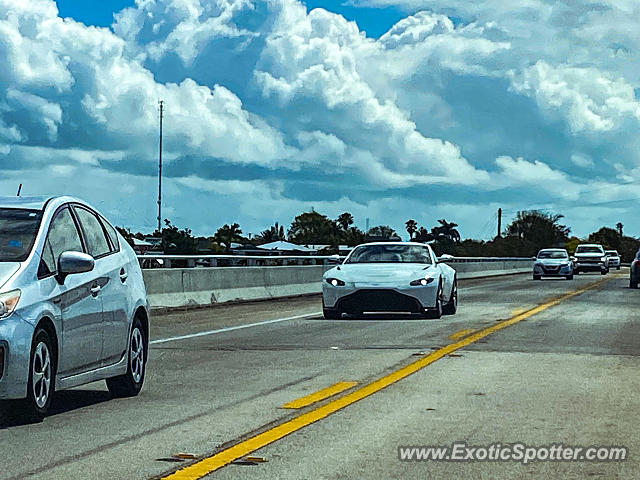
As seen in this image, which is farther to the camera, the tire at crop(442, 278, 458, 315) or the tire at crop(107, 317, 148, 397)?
the tire at crop(442, 278, 458, 315)

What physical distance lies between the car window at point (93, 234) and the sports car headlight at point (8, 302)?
1421mm

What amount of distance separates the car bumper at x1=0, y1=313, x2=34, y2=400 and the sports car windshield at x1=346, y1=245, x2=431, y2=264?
13604mm

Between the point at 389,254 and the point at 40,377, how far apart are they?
13.5 m

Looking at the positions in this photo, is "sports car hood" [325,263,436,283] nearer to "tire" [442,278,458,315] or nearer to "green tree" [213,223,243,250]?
"tire" [442,278,458,315]

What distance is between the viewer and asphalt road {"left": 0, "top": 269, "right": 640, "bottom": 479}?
6.72m

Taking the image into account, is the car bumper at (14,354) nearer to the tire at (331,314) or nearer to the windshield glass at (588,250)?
the tire at (331,314)

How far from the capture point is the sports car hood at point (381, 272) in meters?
20.0

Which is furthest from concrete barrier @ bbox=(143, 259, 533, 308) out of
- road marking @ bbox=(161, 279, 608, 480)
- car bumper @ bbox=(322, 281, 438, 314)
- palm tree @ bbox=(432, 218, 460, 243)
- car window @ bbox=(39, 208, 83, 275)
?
palm tree @ bbox=(432, 218, 460, 243)

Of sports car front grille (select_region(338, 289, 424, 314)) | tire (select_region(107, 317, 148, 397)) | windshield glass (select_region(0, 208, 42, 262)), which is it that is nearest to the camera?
windshield glass (select_region(0, 208, 42, 262))

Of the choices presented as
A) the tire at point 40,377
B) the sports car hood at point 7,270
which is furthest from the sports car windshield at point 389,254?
the sports car hood at point 7,270

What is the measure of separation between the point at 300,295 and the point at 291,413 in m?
23.2

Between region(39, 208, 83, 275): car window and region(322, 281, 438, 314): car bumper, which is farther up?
region(39, 208, 83, 275): car window

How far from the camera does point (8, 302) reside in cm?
768

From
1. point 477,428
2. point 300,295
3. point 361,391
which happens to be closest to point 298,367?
point 361,391
